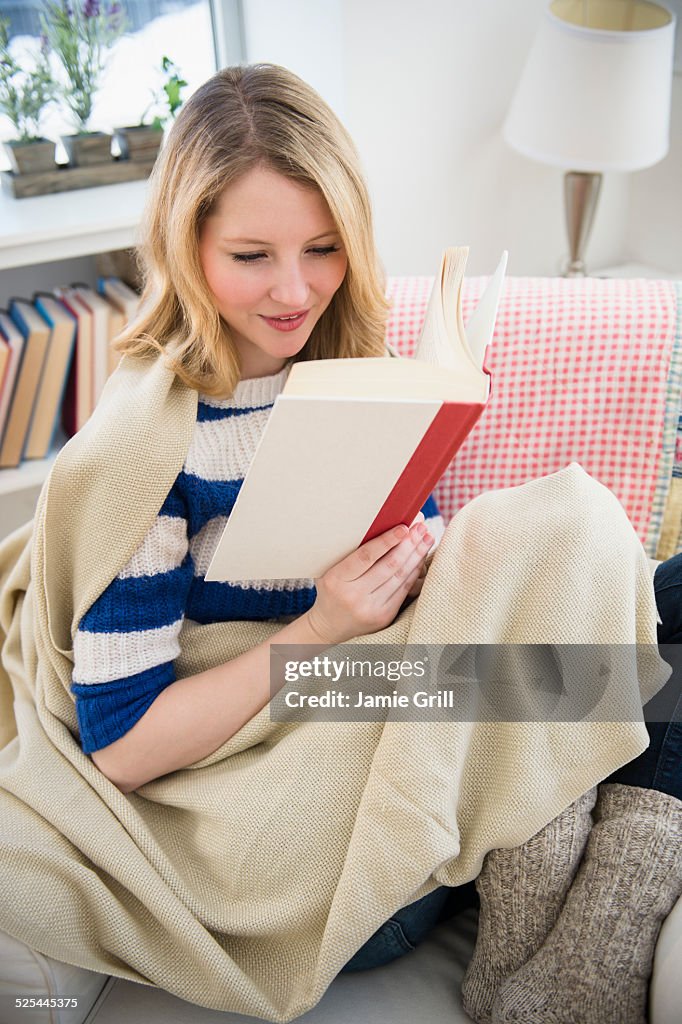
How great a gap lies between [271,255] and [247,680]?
15.9 inches

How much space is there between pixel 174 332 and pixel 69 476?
0.20 metres

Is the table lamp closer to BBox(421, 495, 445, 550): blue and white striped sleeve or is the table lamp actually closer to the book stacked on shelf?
the book stacked on shelf

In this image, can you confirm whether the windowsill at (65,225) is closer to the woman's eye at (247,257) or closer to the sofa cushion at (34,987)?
the woman's eye at (247,257)

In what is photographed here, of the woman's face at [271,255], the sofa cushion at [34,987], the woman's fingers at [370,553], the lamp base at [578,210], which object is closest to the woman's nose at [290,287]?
the woman's face at [271,255]

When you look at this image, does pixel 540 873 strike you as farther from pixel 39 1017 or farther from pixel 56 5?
pixel 56 5

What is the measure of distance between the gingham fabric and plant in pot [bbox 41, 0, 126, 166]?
77 centimetres

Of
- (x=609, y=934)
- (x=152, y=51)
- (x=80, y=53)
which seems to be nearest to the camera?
(x=609, y=934)

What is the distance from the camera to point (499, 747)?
912mm

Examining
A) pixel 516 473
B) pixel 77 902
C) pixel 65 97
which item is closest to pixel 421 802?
pixel 77 902

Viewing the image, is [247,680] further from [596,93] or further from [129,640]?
[596,93]

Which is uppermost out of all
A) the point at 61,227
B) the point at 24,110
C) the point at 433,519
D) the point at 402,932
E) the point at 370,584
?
the point at 24,110

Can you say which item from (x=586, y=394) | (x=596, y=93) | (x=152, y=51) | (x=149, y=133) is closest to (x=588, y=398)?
(x=586, y=394)

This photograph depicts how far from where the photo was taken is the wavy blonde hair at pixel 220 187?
89 cm

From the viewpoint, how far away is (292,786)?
3.02 ft
